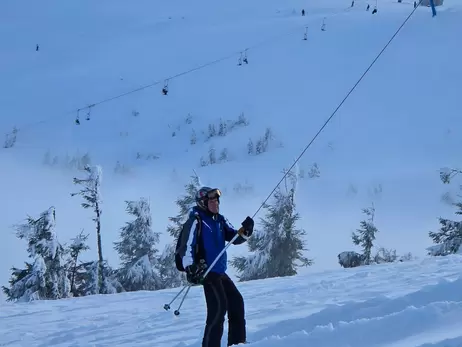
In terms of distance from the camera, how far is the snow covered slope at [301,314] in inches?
199

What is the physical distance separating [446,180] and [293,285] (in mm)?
8083

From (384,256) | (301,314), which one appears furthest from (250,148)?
(301,314)

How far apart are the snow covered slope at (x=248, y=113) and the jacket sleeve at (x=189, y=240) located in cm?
2023

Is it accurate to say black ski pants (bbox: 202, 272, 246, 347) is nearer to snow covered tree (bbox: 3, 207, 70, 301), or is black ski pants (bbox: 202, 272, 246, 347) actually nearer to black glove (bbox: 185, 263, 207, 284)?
black glove (bbox: 185, 263, 207, 284)

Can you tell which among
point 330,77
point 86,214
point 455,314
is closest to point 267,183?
point 86,214

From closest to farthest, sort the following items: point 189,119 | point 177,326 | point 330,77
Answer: point 177,326
point 189,119
point 330,77

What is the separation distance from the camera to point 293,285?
10.9 metres

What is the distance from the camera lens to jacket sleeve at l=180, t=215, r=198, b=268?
539 centimetres

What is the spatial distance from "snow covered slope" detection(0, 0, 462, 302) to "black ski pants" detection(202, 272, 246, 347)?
19.9 meters

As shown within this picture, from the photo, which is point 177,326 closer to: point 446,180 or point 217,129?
point 446,180

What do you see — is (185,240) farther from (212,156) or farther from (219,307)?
(212,156)

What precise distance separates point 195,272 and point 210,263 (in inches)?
6.7

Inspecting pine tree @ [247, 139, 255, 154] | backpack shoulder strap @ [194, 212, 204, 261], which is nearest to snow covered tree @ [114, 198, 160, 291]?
backpack shoulder strap @ [194, 212, 204, 261]

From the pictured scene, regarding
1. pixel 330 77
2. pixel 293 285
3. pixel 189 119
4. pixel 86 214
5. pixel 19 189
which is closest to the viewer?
pixel 293 285
